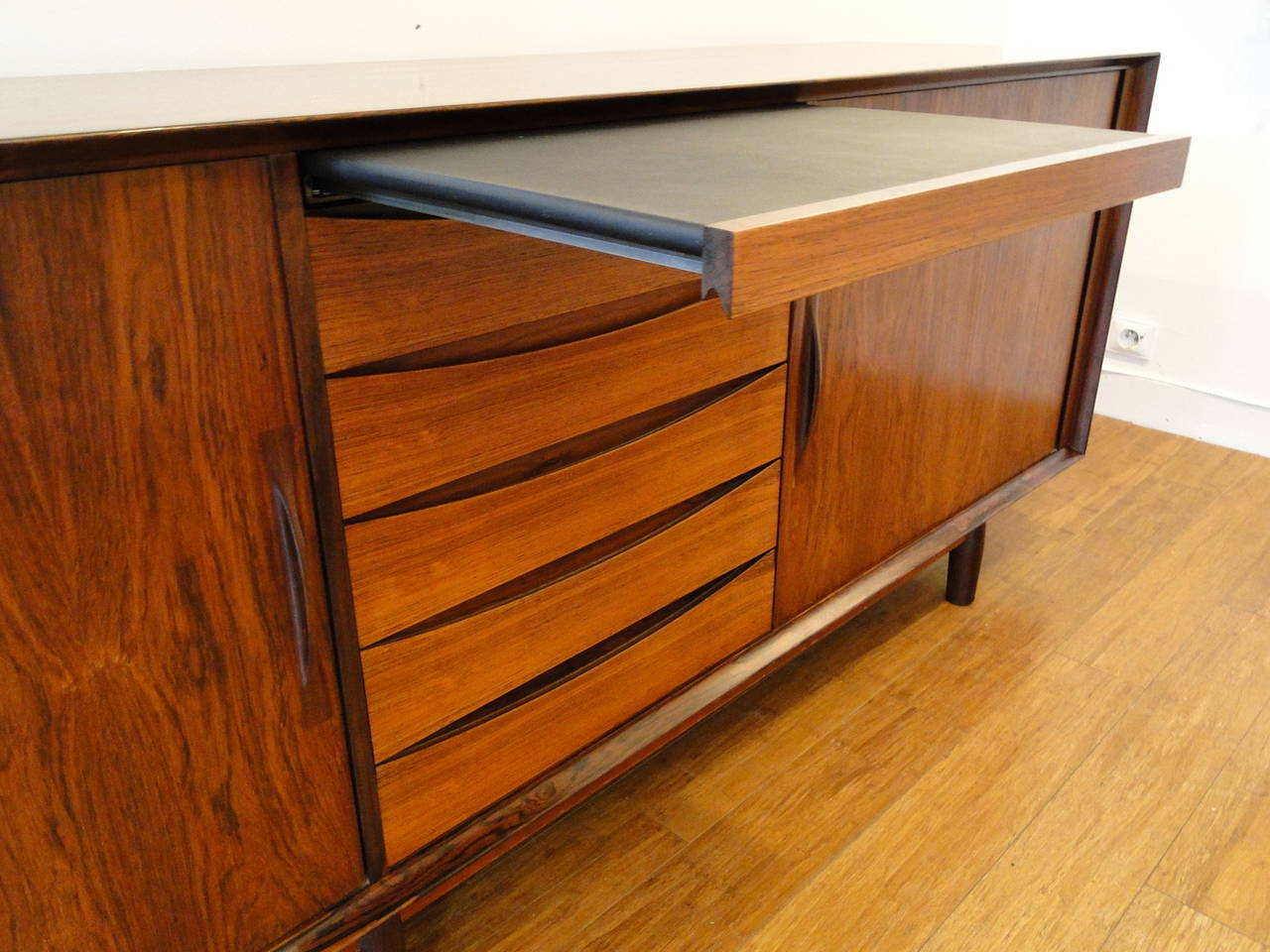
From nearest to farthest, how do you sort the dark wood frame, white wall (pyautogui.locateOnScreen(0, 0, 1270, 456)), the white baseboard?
the dark wood frame, white wall (pyautogui.locateOnScreen(0, 0, 1270, 456)), the white baseboard

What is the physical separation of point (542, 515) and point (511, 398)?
11cm

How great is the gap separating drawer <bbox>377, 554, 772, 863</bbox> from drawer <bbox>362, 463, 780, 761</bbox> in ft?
0.07

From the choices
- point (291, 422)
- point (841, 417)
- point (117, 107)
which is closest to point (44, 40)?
point (117, 107)

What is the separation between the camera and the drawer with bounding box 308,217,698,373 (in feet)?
2.38

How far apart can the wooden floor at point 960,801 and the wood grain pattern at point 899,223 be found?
76cm

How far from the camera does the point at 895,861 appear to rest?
121 centimetres

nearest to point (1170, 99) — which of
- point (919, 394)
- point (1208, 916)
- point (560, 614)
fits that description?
point (919, 394)

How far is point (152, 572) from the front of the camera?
2.25 ft

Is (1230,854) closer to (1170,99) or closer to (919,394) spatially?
(919,394)

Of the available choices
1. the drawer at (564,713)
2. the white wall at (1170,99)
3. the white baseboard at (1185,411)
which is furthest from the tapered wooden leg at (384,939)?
the white baseboard at (1185,411)

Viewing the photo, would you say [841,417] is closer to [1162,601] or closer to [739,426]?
[739,426]

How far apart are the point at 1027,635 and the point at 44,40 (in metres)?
1.47

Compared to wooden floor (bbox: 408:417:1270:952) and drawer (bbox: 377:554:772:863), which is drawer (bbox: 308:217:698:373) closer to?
drawer (bbox: 377:554:772:863)

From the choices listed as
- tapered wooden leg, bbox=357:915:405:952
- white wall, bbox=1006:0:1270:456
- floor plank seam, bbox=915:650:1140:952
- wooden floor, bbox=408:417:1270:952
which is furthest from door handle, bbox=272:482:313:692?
white wall, bbox=1006:0:1270:456
